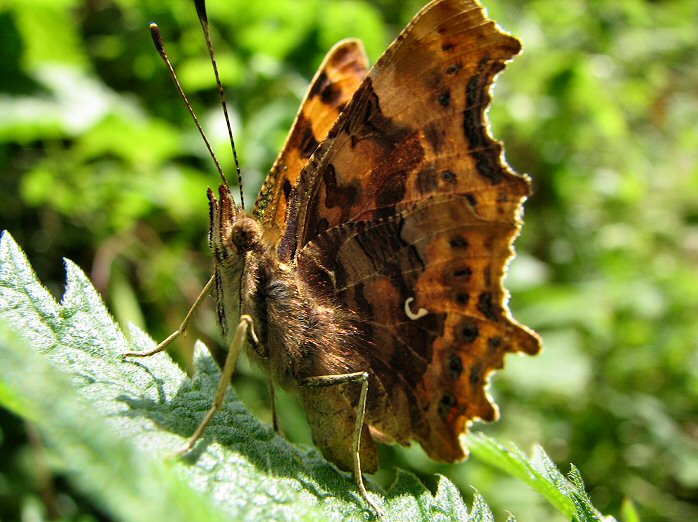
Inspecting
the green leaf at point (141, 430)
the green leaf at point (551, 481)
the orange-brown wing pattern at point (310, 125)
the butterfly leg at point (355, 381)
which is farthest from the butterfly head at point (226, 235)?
the green leaf at point (551, 481)

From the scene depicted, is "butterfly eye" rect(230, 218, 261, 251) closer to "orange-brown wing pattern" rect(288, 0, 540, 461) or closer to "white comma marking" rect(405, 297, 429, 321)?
"orange-brown wing pattern" rect(288, 0, 540, 461)

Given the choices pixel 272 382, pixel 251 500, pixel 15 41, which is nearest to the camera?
pixel 251 500

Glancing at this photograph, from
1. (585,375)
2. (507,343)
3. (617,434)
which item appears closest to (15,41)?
(507,343)

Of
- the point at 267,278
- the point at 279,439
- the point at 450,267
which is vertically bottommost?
the point at 279,439

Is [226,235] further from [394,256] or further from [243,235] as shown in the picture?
[394,256]

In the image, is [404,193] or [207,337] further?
[207,337]

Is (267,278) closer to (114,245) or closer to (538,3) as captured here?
(114,245)

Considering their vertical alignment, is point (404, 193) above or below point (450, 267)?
above

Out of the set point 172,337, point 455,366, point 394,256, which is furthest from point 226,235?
point 455,366
